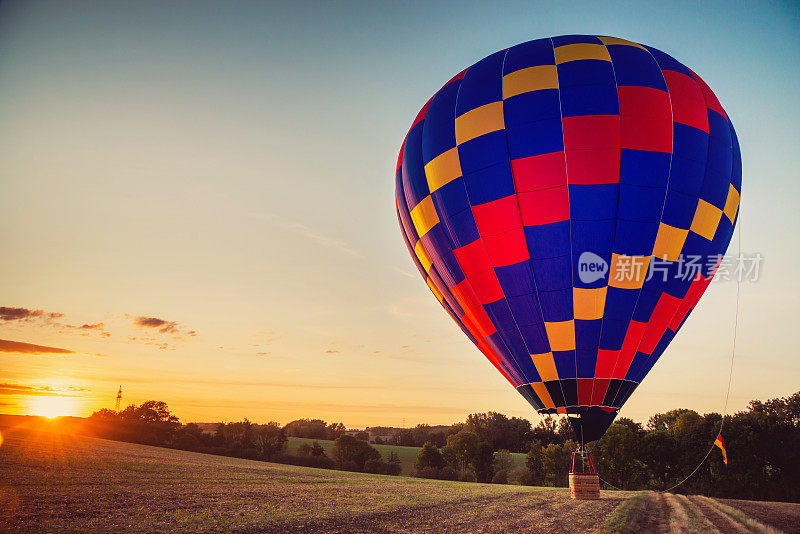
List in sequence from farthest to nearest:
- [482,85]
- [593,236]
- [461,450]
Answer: [461,450] → [482,85] → [593,236]

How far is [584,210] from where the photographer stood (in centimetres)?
1109

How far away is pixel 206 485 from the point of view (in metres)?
17.0

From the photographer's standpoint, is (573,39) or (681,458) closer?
(573,39)

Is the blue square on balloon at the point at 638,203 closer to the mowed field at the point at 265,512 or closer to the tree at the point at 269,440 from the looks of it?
the mowed field at the point at 265,512

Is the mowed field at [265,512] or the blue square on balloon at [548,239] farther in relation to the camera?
the blue square on balloon at [548,239]

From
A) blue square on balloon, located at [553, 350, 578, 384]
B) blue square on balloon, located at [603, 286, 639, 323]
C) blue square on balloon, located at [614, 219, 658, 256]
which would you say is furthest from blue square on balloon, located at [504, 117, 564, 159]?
blue square on balloon, located at [553, 350, 578, 384]

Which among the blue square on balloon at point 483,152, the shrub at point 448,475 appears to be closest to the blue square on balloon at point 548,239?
the blue square on balloon at point 483,152

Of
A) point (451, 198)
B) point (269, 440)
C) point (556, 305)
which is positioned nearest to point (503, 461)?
point (269, 440)

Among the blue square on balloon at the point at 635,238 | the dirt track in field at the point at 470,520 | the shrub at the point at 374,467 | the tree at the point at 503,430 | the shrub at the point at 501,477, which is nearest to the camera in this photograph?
the dirt track in field at the point at 470,520

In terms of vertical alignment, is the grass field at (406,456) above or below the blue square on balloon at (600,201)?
below

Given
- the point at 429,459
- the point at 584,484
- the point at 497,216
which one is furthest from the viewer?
the point at 429,459

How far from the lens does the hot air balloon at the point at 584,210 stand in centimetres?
1113

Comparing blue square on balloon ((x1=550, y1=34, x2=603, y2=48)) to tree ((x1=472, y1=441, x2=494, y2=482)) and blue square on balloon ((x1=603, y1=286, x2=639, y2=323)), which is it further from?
tree ((x1=472, y1=441, x2=494, y2=482))

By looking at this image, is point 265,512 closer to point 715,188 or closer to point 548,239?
point 548,239
